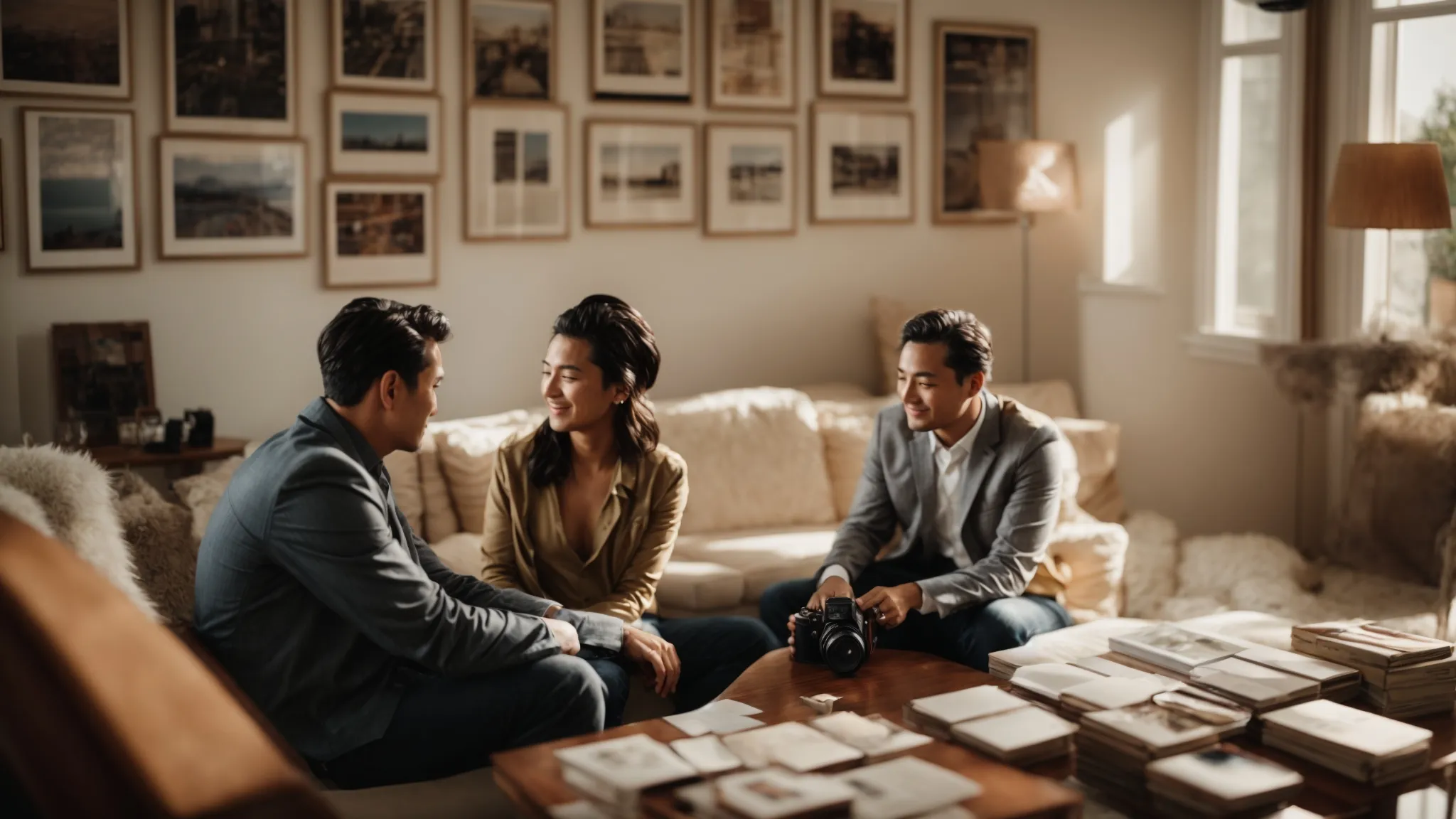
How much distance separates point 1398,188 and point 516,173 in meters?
2.96

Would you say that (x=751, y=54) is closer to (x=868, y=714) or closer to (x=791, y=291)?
(x=791, y=291)

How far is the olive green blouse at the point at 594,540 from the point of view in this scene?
311 cm

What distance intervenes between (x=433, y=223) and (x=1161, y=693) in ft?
10.3

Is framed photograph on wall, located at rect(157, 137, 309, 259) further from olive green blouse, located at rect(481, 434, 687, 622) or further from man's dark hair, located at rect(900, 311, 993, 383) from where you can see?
man's dark hair, located at rect(900, 311, 993, 383)

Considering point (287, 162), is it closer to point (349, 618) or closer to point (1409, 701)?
point (349, 618)

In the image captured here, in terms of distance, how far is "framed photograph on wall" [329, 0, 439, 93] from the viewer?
4.44 metres

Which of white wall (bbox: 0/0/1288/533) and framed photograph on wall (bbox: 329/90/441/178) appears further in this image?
framed photograph on wall (bbox: 329/90/441/178)

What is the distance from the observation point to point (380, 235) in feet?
Result: 15.0

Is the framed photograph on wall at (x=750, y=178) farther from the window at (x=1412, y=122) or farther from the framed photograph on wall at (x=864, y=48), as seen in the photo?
the window at (x=1412, y=122)

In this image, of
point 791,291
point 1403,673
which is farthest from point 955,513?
point 791,291

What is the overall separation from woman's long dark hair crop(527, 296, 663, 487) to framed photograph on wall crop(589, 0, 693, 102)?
1980 mm

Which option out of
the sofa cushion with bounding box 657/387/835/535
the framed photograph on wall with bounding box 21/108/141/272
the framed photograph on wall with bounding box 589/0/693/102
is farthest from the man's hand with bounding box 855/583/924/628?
the framed photograph on wall with bounding box 21/108/141/272

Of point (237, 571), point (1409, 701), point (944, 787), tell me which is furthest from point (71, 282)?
point (1409, 701)

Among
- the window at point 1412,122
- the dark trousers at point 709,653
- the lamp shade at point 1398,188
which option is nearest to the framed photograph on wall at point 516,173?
the dark trousers at point 709,653
